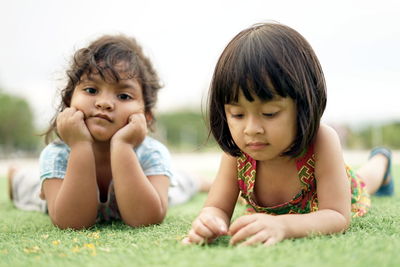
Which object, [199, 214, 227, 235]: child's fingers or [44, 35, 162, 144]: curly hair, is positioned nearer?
[199, 214, 227, 235]: child's fingers

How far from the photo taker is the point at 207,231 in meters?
1.56

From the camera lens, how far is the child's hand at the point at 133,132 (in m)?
2.35

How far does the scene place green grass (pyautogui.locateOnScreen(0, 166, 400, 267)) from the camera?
127 cm

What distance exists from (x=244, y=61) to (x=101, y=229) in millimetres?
1111

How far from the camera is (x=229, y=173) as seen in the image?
6.77ft

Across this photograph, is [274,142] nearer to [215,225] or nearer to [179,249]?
[215,225]

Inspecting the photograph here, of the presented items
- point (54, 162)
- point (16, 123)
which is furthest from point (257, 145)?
point (16, 123)

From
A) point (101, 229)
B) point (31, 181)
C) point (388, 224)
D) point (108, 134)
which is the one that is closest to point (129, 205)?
point (101, 229)

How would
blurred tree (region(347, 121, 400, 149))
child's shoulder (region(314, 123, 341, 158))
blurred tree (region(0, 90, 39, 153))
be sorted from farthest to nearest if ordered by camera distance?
1. blurred tree (region(0, 90, 39, 153))
2. blurred tree (region(347, 121, 400, 149))
3. child's shoulder (region(314, 123, 341, 158))

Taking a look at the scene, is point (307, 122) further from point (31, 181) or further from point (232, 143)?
point (31, 181)

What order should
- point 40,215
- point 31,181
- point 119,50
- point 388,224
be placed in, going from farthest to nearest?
1. point 31,181
2. point 40,215
3. point 119,50
4. point 388,224

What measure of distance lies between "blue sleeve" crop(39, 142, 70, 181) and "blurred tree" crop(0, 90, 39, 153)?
22.1 m

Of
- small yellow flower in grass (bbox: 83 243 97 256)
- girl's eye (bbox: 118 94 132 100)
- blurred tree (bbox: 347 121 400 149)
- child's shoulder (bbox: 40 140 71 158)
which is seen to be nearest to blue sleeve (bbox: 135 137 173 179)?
girl's eye (bbox: 118 94 132 100)

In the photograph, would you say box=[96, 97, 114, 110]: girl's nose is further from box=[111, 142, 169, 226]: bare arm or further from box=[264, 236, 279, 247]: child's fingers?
box=[264, 236, 279, 247]: child's fingers
